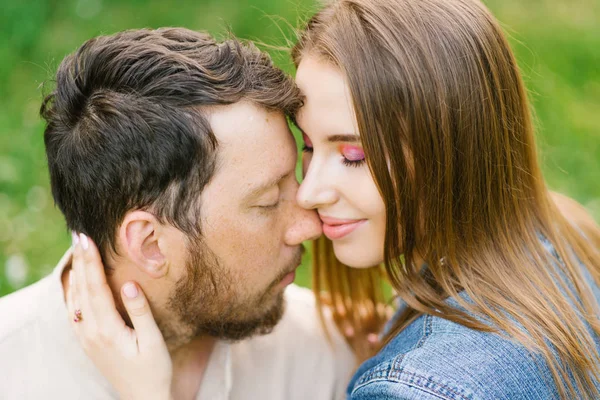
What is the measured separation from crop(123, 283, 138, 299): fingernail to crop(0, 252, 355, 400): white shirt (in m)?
0.26

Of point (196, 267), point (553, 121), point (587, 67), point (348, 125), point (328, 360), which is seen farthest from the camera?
point (587, 67)

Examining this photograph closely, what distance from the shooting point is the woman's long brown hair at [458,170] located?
7.74ft

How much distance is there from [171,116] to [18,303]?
926 millimetres

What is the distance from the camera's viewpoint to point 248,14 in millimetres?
5969

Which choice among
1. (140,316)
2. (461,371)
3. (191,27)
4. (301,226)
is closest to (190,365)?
(140,316)

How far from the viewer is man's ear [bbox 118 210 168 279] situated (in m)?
2.50

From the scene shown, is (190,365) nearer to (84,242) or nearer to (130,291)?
(130,291)

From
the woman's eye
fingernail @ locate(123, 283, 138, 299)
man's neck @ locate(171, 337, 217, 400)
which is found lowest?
man's neck @ locate(171, 337, 217, 400)

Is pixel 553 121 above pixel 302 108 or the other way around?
the other way around

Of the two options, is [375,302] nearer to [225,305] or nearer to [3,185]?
[225,305]

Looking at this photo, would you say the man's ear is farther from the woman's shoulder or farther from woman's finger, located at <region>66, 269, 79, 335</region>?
the woman's shoulder

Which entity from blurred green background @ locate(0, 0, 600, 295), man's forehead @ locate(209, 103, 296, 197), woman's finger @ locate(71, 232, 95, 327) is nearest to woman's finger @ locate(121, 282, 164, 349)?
woman's finger @ locate(71, 232, 95, 327)

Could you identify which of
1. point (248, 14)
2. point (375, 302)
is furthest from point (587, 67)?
point (375, 302)

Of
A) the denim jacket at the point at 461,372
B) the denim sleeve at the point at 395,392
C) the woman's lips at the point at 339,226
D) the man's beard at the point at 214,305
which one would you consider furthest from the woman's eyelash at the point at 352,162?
the denim sleeve at the point at 395,392
